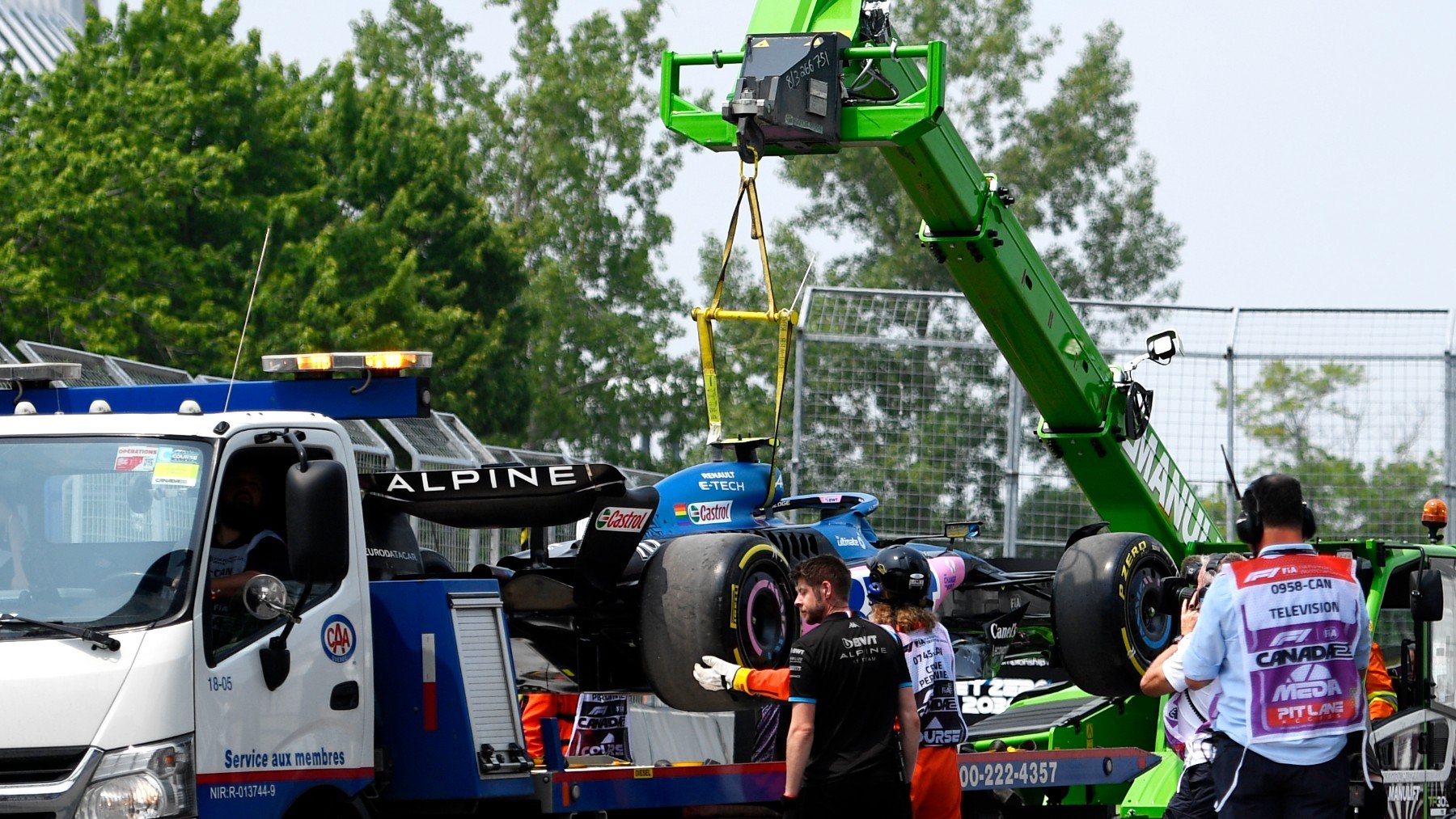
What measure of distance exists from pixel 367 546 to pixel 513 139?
4315cm

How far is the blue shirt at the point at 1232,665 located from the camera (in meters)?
5.63

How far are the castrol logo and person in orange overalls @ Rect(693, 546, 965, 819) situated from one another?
0.85 metres

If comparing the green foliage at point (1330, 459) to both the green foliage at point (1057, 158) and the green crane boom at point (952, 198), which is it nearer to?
the green crane boom at point (952, 198)

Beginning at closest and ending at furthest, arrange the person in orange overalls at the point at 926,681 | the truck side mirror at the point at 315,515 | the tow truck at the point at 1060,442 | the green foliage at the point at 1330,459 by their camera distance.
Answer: the truck side mirror at the point at 315,515
the person in orange overalls at the point at 926,681
the tow truck at the point at 1060,442
the green foliage at the point at 1330,459

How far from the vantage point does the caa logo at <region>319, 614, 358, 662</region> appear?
645 cm

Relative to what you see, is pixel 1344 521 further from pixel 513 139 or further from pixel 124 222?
pixel 513 139

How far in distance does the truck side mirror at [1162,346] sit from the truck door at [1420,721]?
1.78m

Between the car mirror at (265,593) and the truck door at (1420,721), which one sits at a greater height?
the car mirror at (265,593)

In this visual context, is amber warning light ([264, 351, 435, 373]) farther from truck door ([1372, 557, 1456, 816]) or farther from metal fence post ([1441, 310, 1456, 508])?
metal fence post ([1441, 310, 1456, 508])

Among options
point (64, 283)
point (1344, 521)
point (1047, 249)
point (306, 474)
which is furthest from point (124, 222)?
point (1047, 249)

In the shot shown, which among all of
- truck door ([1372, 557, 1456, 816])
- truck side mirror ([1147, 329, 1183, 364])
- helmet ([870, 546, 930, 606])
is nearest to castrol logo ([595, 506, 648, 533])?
helmet ([870, 546, 930, 606])

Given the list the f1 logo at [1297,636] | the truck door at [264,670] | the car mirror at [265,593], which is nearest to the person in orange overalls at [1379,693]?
the f1 logo at [1297,636]

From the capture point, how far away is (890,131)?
876 centimetres

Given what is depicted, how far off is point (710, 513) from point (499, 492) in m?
1.85
